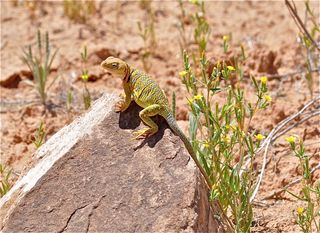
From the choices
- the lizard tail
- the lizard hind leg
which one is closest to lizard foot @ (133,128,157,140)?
the lizard hind leg

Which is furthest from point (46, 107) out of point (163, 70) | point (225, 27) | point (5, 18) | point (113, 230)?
point (113, 230)

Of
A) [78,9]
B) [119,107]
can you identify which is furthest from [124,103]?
[78,9]

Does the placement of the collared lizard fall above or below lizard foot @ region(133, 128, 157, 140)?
above

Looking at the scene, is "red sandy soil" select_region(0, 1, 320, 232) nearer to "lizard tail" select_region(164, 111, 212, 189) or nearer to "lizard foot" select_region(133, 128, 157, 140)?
"lizard tail" select_region(164, 111, 212, 189)

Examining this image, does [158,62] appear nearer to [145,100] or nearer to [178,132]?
[145,100]

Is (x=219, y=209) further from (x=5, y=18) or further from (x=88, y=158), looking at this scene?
(x=5, y=18)

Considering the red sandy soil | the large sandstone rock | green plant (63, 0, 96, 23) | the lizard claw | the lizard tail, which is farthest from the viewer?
green plant (63, 0, 96, 23)

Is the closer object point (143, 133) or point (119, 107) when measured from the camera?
point (143, 133)
